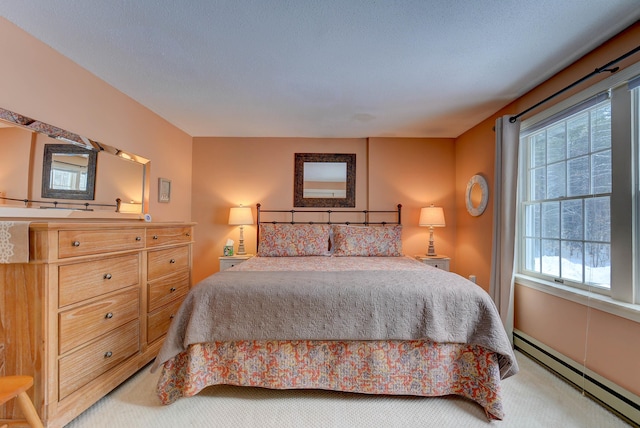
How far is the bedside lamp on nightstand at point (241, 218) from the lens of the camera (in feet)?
11.7

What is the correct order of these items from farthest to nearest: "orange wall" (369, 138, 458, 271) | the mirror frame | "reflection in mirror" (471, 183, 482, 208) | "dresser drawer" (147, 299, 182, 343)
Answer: "orange wall" (369, 138, 458, 271) → "reflection in mirror" (471, 183, 482, 208) → "dresser drawer" (147, 299, 182, 343) → the mirror frame

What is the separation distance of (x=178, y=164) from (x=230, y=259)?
1.51 metres

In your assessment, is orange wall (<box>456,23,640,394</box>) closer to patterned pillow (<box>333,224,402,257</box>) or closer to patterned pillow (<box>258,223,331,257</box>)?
patterned pillow (<box>333,224,402,257</box>)

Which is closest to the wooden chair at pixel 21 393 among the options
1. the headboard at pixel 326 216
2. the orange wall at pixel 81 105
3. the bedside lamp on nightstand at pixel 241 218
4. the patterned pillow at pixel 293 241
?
the orange wall at pixel 81 105

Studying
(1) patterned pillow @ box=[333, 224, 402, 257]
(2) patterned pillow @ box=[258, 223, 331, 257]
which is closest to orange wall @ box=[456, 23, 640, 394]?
(1) patterned pillow @ box=[333, 224, 402, 257]

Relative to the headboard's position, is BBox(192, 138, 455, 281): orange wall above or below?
above

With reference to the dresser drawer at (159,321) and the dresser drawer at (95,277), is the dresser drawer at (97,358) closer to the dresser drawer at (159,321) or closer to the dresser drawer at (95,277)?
the dresser drawer at (159,321)

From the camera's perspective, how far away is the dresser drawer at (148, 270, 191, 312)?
2.14 m

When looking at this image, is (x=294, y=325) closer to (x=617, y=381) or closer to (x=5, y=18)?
(x=617, y=381)

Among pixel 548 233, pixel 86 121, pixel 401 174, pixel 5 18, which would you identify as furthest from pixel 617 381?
pixel 5 18

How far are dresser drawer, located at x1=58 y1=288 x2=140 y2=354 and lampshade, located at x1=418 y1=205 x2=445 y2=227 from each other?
326 centimetres

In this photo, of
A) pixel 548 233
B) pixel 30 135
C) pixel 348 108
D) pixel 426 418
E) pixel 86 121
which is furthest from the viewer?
pixel 348 108

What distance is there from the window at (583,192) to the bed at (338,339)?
962mm

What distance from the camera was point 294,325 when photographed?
1.69 m
